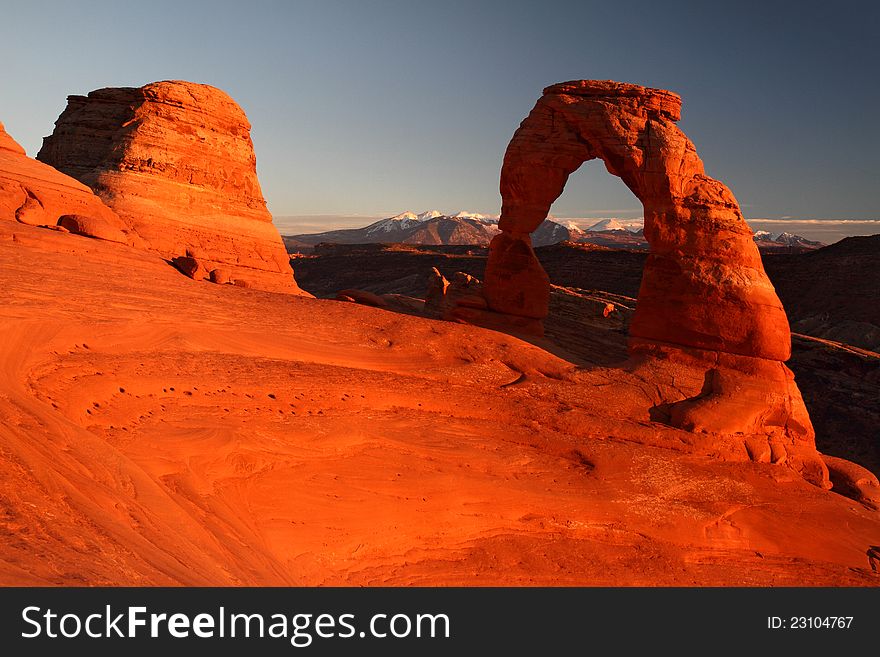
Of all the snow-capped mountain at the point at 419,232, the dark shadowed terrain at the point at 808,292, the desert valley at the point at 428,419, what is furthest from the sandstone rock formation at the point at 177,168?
the snow-capped mountain at the point at 419,232

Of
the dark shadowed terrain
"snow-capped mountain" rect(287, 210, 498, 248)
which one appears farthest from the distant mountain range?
the dark shadowed terrain

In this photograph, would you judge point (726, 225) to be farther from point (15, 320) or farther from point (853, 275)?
point (853, 275)

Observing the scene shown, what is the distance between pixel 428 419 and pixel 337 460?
5.86ft

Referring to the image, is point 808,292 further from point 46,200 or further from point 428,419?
point 46,200

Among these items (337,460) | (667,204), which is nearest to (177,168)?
(667,204)

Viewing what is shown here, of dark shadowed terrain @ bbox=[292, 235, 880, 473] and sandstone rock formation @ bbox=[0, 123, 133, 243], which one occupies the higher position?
sandstone rock formation @ bbox=[0, 123, 133, 243]

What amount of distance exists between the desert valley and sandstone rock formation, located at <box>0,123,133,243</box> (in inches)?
2.5

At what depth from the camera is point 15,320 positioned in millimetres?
7809

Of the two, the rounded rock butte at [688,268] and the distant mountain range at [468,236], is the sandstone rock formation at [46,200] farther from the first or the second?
the distant mountain range at [468,236]

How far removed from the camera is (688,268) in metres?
12.8

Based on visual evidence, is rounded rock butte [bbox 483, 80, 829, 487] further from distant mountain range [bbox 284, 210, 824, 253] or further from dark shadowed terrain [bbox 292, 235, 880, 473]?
distant mountain range [bbox 284, 210, 824, 253]

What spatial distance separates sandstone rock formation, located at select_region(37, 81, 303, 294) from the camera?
746 inches

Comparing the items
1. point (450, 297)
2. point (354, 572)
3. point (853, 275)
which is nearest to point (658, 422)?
point (354, 572)

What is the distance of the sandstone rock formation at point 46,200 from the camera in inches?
552
